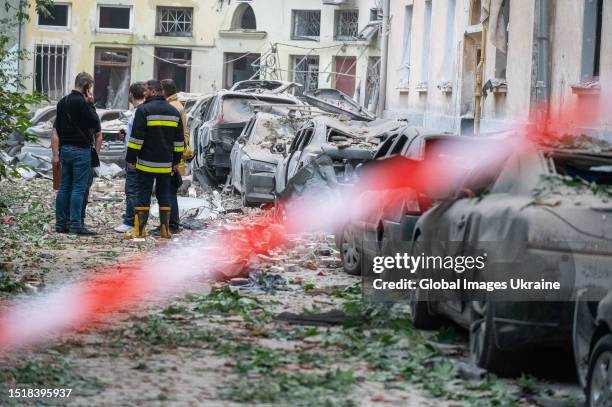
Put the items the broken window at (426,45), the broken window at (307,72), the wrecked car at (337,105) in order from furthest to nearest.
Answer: the broken window at (307,72)
the broken window at (426,45)
the wrecked car at (337,105)

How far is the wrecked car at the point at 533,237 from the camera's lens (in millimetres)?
7316

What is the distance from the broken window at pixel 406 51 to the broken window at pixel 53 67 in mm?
18235

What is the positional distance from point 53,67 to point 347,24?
34.8ft

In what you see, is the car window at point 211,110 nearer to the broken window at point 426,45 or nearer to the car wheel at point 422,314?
the broken window at point 426,45

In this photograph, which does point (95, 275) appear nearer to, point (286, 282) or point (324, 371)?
point (286, 282)

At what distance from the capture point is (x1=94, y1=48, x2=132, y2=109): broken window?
1857 inches

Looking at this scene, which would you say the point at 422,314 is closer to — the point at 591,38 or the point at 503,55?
the point at 591,38

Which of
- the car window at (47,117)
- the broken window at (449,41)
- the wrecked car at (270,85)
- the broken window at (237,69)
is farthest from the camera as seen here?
the broken window at (237,69)

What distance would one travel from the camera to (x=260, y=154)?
20.8 metres

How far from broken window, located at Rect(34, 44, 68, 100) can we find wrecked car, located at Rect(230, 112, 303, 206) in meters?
25.1

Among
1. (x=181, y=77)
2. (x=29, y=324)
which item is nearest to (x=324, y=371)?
(x=29, y=324)

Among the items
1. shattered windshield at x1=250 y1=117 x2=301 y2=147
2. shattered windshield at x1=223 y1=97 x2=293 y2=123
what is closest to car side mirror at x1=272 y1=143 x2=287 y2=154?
shattered windshield at x1=250 y1=117 x2=301 y2=147

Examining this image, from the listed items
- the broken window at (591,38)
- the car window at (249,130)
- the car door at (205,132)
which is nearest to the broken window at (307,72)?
the car door at (205,132)

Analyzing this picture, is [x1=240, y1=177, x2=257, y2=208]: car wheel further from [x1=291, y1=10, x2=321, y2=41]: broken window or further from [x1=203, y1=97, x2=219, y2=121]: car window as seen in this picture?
[x1=291, y1=10, x2=321, y2=41]: broken window
